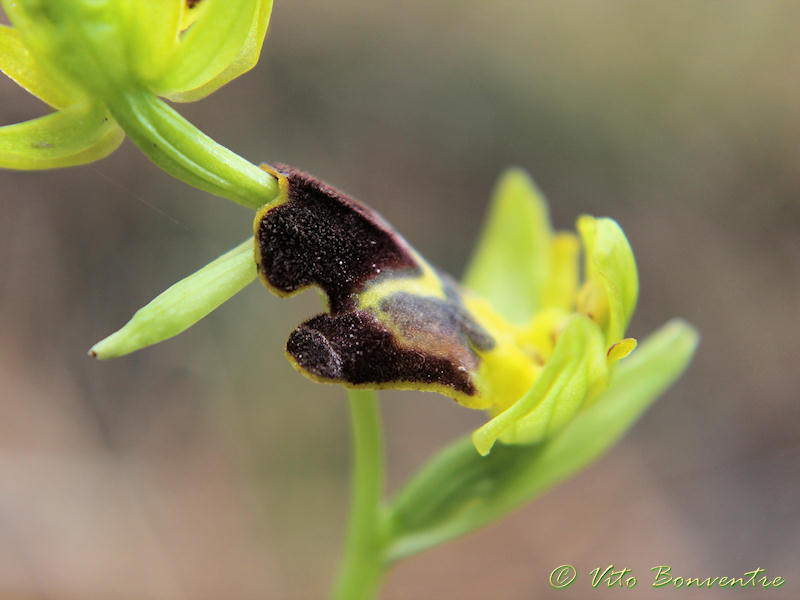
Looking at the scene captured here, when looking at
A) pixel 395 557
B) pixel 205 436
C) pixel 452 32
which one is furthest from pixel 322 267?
pixel 452 32

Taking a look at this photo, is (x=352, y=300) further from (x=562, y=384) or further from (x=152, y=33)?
(x=152, y=33)

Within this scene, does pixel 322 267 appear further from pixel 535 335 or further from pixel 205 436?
pixel 205 436

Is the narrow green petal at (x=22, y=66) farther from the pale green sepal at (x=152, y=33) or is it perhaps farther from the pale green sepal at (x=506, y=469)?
the pale green sepal at (x=506, y=469)

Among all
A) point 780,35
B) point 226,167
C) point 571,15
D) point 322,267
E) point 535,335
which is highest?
point 571,15

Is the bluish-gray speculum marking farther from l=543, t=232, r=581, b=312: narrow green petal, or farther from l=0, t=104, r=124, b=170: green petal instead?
l=543, t=232, r=581, b=312: narrow green petal

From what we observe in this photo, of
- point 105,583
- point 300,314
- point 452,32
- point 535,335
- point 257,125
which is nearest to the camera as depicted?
point 535,335

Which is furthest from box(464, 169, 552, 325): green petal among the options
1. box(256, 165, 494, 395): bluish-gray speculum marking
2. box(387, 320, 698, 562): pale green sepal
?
box(256, 165, 494, 395): bluish-gray speculum marking

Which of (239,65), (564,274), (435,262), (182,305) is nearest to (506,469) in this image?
(564,274)
